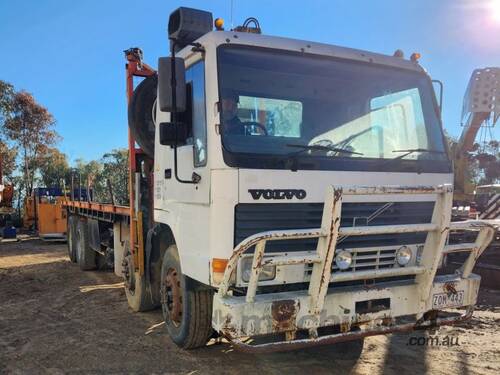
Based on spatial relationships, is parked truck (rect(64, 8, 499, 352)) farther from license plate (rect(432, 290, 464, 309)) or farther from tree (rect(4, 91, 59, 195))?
tree (rect(4, 91, 59, 195))

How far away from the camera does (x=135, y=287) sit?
5.81 m

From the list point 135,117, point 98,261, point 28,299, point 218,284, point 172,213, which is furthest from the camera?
point 98,261

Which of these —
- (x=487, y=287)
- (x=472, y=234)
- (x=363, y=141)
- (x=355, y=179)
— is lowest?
(x=487, y=287)

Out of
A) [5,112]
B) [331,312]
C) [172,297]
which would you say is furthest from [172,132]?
[5,112]

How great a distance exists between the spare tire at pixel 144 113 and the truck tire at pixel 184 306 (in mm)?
1455

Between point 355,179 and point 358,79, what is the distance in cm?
96

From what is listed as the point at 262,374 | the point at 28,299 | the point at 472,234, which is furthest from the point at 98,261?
the point at 472,234

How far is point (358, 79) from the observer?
4.10m

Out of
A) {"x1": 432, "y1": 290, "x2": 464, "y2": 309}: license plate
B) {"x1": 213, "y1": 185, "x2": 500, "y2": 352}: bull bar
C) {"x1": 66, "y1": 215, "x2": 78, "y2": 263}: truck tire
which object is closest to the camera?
{"x1": 213, "y1": 185, "x2": 500, "y2": 352}: bull bar

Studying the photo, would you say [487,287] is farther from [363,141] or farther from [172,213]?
[172,213]

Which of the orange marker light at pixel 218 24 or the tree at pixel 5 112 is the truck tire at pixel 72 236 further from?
the tree at pixel 5 112

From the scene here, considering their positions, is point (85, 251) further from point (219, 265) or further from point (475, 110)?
point (475, 110)

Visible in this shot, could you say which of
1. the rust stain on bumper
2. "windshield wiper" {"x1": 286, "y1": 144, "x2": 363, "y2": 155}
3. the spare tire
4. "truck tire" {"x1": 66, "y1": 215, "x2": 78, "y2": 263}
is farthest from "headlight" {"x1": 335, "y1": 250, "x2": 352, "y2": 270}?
"truck tire" {"x1": 66, "y1": 215, "x2": 78, "y2": 263}

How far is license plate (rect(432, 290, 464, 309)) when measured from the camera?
12.3ft
